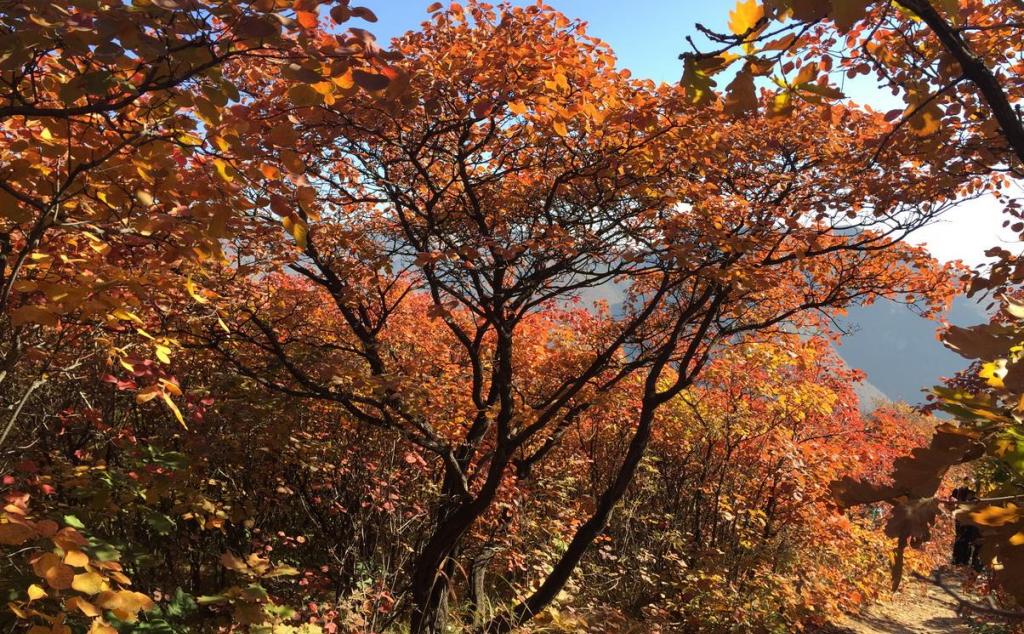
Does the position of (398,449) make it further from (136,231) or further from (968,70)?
(968,70)

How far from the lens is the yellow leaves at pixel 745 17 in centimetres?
146

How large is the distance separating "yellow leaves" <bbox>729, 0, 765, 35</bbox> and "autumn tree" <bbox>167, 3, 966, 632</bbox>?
82.3 inches

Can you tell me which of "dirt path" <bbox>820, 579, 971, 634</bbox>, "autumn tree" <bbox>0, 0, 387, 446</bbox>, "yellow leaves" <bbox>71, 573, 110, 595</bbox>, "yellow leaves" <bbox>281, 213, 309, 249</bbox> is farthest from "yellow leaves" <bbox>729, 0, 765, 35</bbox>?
"dirt path" <bbox>820, 579, 971, 634</bbox>

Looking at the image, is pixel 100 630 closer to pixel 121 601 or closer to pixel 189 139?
pixel 121 601

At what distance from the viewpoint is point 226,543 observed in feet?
21.7

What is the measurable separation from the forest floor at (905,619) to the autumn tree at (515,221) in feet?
26.2

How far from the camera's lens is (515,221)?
5805 millimetres

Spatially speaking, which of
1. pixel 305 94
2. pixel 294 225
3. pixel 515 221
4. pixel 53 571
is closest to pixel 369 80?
pixel 305 94

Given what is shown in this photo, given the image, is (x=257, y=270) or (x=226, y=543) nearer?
(x=257, y=270)

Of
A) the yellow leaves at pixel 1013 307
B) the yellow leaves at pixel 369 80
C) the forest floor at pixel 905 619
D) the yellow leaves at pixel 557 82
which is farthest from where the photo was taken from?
the forest floor at pixel 905 619

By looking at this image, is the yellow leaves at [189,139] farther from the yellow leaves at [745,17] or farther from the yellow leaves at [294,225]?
the yellow leaves at [745,17]

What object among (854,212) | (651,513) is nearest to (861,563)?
(651,513)

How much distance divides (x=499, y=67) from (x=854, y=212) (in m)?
4.35

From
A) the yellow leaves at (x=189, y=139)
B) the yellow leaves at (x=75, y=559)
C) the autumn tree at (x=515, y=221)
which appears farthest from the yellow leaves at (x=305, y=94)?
the yellow leaves at (x=75, y=559)
